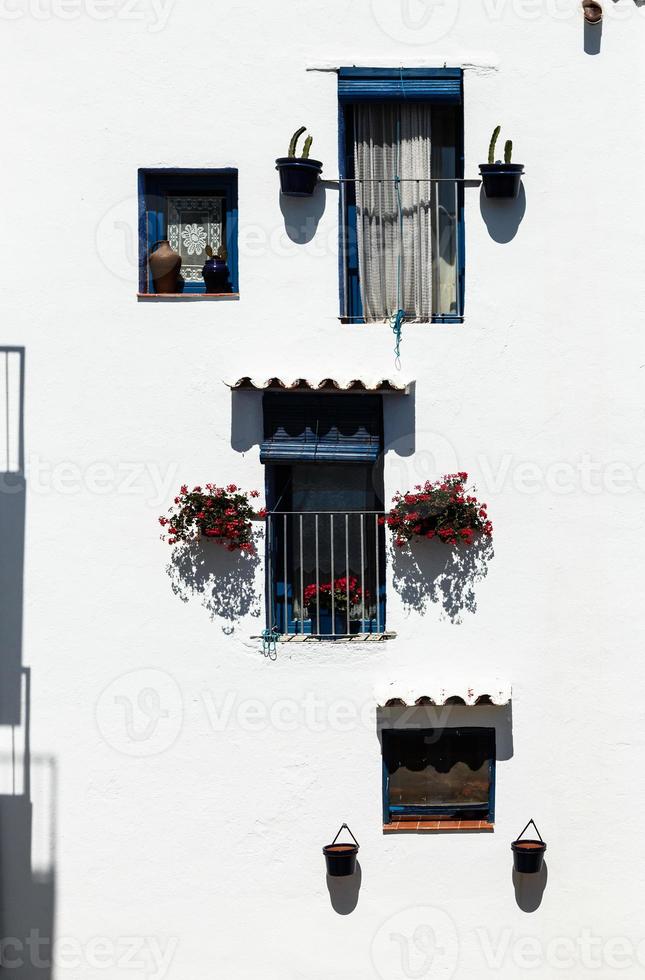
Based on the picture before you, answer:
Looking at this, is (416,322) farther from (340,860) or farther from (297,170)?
(340,860)

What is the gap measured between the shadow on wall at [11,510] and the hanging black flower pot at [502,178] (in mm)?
3926

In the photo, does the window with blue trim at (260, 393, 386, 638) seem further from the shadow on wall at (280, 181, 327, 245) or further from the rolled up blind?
the rolled up blind

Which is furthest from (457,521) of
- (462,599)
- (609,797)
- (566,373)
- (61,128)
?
(61,128)

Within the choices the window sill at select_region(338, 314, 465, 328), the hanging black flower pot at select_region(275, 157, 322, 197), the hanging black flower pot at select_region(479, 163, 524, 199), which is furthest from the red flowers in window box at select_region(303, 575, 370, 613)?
the hanging black flower pot at select_region(479, 163, 524, 199)

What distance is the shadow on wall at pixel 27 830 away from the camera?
9383 millimetres

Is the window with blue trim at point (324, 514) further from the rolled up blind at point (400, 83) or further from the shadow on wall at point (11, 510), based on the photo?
the rolled up blind at point (400, 83)

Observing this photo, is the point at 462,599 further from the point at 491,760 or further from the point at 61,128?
the point at 61,128

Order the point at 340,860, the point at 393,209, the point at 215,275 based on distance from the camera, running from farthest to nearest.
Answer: the point at 393,209 < the point at 215,275 < the point at 340,860

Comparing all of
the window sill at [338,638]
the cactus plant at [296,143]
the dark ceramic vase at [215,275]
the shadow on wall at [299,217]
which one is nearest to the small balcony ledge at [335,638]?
the window sill at [338,638]

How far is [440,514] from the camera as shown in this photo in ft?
30.5

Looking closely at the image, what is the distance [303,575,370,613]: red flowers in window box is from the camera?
31.5 ft

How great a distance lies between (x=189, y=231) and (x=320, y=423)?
1966mm

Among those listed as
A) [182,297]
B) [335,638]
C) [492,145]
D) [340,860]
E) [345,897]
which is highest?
[492,145]

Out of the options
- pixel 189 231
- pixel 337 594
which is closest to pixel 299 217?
pixel 189 231
